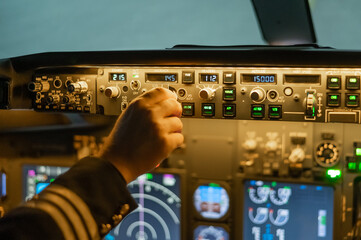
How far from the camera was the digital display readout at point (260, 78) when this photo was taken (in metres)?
1.54

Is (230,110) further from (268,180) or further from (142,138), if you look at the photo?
(142,138)

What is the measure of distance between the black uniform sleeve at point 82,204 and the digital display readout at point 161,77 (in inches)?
32.0

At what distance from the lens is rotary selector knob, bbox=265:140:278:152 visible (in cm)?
196

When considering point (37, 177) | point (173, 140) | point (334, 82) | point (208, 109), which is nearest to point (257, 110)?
point (208, 109)

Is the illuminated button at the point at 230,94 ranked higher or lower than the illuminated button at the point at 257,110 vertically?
higher

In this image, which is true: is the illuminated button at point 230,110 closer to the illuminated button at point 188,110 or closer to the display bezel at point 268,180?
the illuminated button at point 188,110

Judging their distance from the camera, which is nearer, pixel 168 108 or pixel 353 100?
pixel 168 108

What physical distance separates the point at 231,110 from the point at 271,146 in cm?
48

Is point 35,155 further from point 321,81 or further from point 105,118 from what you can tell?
point 321,81

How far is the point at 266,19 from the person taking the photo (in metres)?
2.34

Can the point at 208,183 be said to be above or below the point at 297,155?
below

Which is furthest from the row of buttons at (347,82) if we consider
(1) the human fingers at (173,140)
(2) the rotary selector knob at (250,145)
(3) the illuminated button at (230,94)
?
(1) the human fingers at (173,140)

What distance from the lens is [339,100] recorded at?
4.81ft

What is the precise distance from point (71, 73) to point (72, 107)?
148 mm
